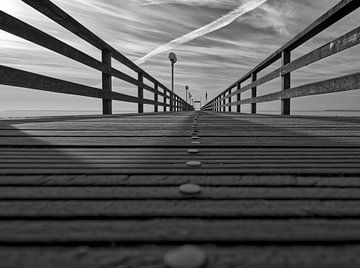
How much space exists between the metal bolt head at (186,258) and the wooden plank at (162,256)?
0.5 inches

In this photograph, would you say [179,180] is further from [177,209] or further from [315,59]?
[315,59]

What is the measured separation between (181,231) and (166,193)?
224 millimetres

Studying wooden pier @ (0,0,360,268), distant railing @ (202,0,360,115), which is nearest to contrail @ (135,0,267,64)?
distant railing @ (202,0,360,115)

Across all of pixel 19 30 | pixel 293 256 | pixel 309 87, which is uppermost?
pixel 19 30

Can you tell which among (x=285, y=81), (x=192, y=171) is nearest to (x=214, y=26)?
(x=285, y=81)

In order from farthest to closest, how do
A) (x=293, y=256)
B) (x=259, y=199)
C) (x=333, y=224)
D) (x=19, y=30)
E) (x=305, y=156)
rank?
(x=19, y=30) < (x=305, y=156) < (x=259, y=199) < (x=333, y=224) < (x=293, y=256)

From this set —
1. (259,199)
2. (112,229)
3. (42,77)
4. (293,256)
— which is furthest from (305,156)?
(42,77)

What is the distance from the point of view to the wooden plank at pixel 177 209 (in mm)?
662

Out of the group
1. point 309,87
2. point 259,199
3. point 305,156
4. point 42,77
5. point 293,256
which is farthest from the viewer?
point 309,87

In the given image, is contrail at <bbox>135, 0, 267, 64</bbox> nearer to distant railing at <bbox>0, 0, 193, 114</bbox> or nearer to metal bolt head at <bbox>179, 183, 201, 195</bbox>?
distant railing at <bbox>0, 0, 193, 114</bbox>

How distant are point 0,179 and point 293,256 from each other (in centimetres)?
90

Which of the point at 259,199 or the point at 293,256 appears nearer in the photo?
the point at 293,256

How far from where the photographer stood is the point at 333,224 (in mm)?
622

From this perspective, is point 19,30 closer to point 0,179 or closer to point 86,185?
point 0,179
